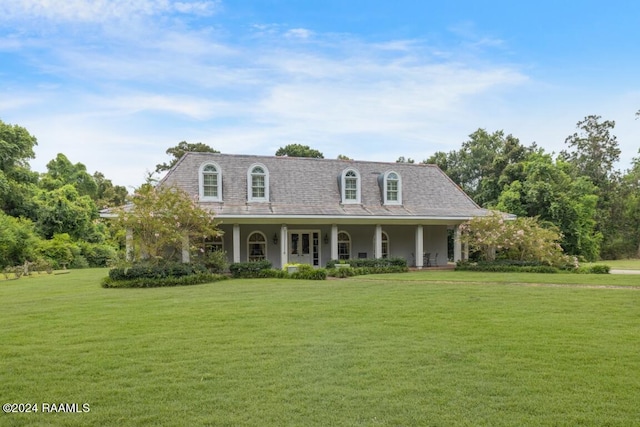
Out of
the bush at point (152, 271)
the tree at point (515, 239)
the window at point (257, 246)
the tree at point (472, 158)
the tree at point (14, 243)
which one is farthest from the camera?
the tree at point (472, 158)

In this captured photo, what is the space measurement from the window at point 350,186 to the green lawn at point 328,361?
424 inches

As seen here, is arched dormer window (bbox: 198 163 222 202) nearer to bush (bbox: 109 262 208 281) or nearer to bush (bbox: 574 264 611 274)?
bush (bbox: 109 262 208 281)

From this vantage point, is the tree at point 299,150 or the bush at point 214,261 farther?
the tree at point 299,150

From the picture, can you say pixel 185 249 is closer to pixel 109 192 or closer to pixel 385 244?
pixel 385 244

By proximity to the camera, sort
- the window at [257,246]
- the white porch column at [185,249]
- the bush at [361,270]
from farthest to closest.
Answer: the window at [257,246] < the bush at [361,270] < the white porch column at [185,249]

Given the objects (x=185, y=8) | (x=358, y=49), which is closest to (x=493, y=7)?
(x=358, y=49)

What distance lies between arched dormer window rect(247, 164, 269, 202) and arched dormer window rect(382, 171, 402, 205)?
5902 mm

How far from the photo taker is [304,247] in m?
20.7

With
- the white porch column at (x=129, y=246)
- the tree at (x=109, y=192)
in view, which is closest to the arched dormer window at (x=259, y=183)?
the white porch column at (x=129, y=246)

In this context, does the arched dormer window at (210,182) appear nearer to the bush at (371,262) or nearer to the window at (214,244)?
the window at (214,244)

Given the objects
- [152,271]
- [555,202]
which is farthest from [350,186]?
[555,202]

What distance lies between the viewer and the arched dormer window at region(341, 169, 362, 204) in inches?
808

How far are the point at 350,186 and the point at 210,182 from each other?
260 inches

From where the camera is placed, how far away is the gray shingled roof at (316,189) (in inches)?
738
